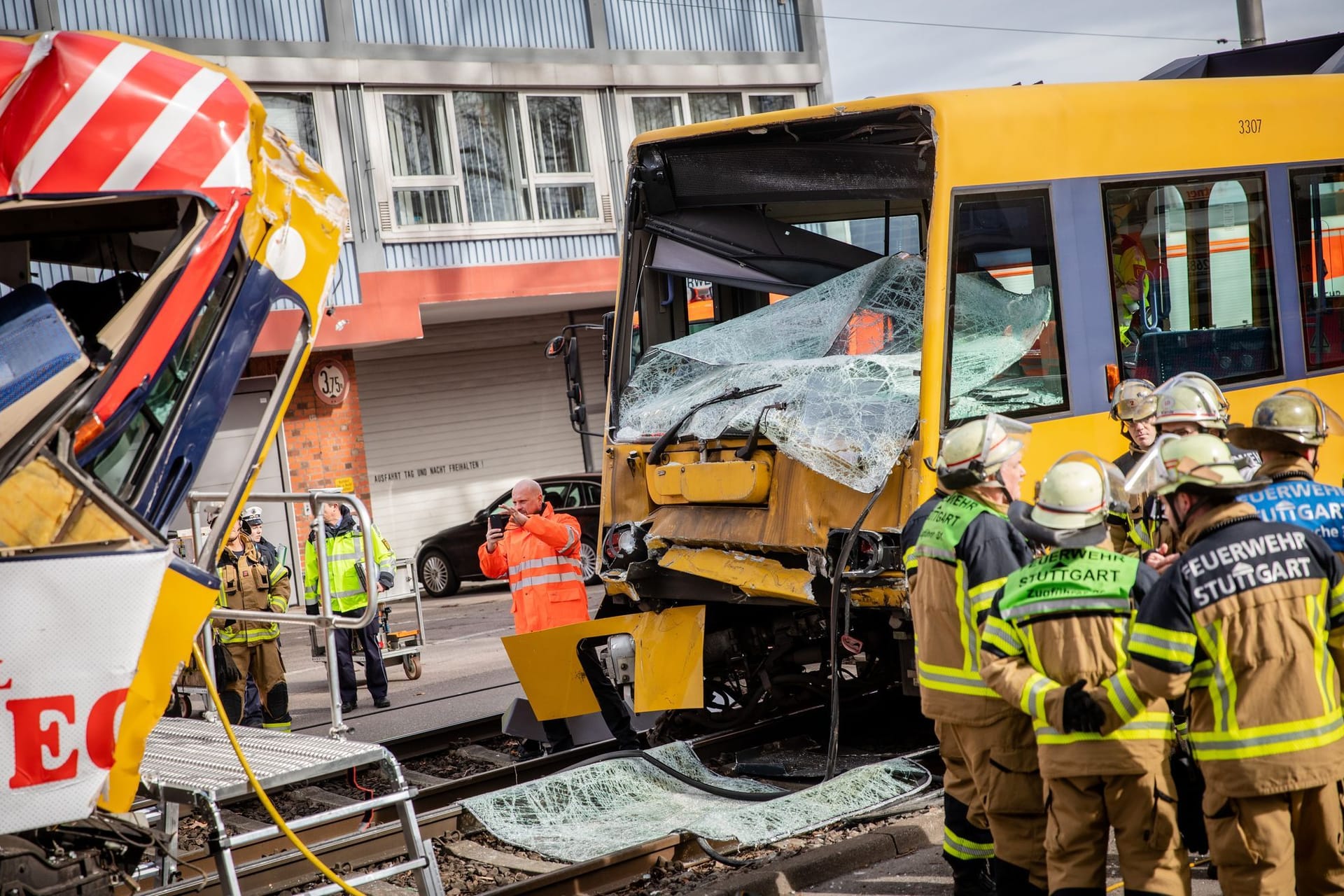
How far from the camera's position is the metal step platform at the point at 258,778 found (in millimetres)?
4445

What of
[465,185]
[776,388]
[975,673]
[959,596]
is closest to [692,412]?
[776,388]

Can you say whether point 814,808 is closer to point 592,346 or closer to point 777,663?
point 777,663

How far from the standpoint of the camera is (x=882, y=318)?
22.8 ft

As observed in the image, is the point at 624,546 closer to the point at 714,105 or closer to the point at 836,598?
the point at 836,598

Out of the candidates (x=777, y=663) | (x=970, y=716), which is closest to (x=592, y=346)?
(x=777, y=663)

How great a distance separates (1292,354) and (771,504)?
320 centimetres

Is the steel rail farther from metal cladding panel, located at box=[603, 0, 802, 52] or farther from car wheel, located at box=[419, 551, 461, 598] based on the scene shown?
metal cladding panel, located at box=[603, 0, 802, 52]

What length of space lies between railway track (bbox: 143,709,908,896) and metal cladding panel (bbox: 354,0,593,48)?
507 inches

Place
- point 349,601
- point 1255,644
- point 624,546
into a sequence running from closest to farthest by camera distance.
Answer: point 1255,644, point 624,546, point 349,601

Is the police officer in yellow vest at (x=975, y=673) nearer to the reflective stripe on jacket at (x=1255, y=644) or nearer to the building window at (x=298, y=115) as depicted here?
the reflective stripe on jacket at (x=1255, y=644)

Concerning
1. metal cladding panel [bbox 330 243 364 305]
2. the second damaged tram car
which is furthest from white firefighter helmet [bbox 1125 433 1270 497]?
metal cladding panel [bbox 330 243 364 305]

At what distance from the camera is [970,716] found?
4.61 m

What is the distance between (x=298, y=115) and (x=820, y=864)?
1510 centimetres

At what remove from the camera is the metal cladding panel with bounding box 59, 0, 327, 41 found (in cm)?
1677
